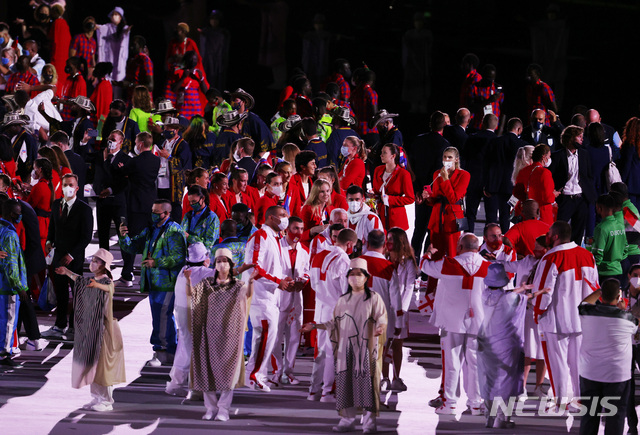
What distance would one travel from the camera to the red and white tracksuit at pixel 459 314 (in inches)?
365

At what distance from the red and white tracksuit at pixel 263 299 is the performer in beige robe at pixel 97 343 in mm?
1285

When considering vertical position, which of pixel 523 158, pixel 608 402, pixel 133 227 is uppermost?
pixel 523 158

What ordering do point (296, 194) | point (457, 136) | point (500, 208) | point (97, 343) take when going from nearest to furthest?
point (97, 343) < point (296, 194) < point (500, 208) < point (457, 136)

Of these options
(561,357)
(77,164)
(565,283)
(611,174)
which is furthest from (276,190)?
(611,174)

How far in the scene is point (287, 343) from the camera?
10273mm

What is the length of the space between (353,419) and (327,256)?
1.56 meters

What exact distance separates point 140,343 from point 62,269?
2.05 metres

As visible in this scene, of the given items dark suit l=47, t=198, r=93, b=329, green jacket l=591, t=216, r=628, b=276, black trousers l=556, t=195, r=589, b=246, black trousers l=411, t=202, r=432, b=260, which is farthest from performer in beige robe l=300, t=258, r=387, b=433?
black trousers l=556, t=195, r=589, b=246

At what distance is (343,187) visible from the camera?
1361cm

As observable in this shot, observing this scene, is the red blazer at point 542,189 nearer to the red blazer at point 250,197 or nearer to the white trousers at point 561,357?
the red blazer at point 250,197

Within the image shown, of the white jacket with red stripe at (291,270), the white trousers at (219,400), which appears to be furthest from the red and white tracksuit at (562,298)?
the white trousers at (219,400)

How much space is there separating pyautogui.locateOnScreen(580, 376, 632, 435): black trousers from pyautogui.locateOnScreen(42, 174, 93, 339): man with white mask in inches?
Answer: 224

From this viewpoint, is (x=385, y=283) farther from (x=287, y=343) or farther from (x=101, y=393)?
(x=101, y=393)

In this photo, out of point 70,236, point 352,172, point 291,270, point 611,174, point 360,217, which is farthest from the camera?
point 611,174
